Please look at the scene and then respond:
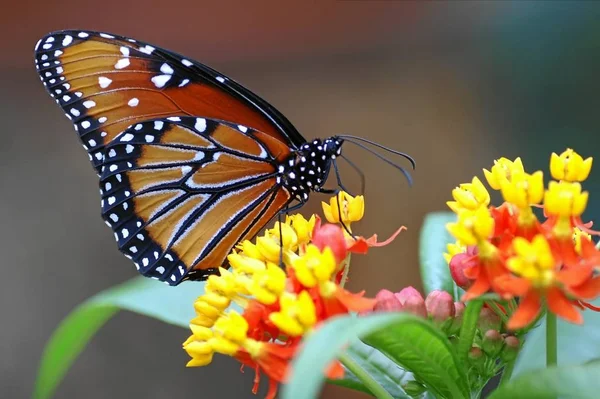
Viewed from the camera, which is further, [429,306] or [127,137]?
[127,137]

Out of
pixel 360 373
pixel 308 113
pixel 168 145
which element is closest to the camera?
pixel 360 373

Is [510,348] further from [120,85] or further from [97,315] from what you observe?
[120,85]

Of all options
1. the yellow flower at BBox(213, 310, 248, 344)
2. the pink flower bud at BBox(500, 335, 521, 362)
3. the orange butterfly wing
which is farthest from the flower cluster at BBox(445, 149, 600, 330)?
the orange butterfly wing

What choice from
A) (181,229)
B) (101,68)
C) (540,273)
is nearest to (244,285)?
(540,273)

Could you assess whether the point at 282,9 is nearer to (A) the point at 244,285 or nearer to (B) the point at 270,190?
(B) the point at 270,190

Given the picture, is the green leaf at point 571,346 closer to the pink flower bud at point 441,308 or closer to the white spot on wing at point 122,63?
the pink flower bud at point 441,308

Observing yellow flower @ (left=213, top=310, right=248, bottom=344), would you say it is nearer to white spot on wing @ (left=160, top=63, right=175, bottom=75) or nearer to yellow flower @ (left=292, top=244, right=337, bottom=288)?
yellow flower @ (left=292, top=244, right=337, bottom=288)

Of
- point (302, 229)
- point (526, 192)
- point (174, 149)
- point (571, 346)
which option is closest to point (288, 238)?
point (302, 229)

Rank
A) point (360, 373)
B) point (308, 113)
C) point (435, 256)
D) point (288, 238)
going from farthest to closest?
1. point (308, 113)
2. point (435, 256)
3. point (288, 238)
4. point (360, 373)
